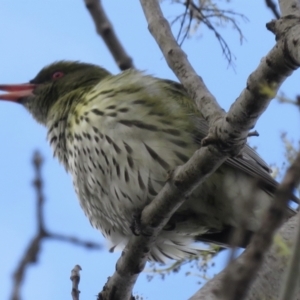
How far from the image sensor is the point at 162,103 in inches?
184

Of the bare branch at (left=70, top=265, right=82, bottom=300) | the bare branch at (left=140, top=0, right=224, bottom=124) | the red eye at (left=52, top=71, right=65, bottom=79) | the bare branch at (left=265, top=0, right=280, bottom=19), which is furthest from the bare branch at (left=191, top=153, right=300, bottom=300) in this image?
the red eye at (left=52, top=71, right=65, bottom=79)

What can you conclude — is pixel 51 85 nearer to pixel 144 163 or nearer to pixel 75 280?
pixel 144 163

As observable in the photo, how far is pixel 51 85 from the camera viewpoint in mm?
5852

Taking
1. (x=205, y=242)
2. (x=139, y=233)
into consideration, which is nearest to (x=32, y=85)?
(x=205, y=242)

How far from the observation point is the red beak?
19.5ft

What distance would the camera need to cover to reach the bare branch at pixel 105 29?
171 inches

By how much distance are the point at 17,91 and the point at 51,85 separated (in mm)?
365

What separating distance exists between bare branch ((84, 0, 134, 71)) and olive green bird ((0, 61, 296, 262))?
42 cm

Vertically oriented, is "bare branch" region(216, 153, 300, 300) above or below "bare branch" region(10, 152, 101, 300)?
below

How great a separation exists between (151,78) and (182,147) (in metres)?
0.82

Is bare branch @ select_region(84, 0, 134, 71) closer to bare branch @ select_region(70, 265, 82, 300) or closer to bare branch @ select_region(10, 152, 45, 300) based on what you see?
bare branch @ select_region(70, 265, 82, 300)

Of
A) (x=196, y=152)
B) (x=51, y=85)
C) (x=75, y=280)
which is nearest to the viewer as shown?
(x=196, y=152)

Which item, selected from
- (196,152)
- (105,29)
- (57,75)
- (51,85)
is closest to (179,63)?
(105,29)

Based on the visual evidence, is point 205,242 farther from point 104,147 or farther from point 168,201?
point 168,201
